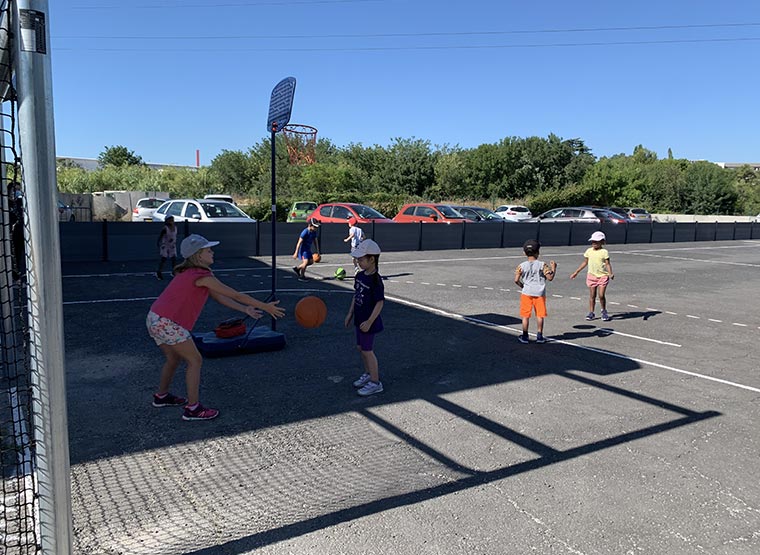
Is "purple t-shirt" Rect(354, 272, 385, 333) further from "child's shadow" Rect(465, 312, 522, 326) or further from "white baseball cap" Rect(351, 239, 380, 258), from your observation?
"child's shadow" Rect(465, 312, 522, 326)

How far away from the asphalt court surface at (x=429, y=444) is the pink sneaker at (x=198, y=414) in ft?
0.37

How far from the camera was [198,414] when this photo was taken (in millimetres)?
5090

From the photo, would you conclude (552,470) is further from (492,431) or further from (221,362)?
(221,362)

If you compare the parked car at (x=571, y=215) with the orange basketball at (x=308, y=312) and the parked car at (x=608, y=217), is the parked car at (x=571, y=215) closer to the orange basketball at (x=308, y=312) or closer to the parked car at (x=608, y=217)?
the parked car at (x=608, y=217)

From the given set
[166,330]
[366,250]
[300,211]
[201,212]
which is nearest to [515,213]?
[300,211]

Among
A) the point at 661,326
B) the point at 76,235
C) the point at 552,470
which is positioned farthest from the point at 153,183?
the point at 552,470

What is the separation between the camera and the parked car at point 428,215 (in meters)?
25.5

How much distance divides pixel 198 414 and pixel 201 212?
15867 mm

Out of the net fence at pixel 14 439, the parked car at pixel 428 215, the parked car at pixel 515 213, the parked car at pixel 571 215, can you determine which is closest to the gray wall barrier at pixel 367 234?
the parked car at pixel 428 215

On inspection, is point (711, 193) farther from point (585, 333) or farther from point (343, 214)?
point (585, 333)

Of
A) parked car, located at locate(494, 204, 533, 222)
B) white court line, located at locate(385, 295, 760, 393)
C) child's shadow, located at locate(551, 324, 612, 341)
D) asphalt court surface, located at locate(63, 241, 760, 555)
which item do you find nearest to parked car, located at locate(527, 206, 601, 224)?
parked car, located at locate(494, 204, 533, 222)

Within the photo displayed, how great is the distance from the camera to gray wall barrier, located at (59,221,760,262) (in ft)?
55.7

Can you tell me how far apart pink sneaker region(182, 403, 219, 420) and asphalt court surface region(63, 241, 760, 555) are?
4.5 inches

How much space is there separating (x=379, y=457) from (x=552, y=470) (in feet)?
4.13
